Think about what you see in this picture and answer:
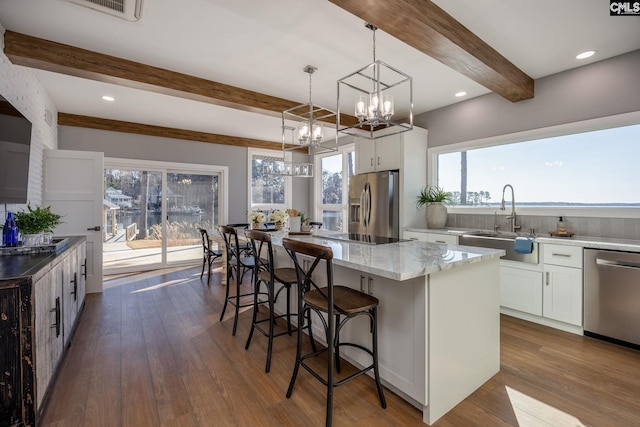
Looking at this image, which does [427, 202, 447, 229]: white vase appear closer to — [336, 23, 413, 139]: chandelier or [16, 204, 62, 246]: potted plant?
[336, 23, 413, 139]: chandelier

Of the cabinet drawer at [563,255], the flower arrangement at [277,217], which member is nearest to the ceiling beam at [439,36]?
the cabinet drawer at [563,255]

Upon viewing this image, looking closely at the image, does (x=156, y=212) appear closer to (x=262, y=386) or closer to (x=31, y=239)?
(x=31, y=239)

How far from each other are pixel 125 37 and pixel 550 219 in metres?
4.66

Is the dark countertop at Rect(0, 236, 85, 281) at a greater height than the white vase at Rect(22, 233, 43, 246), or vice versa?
the white vase at Rect(22, 233, 43, 246)

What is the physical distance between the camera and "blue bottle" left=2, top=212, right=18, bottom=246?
83.7 inches

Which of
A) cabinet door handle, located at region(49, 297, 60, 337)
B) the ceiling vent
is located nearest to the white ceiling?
the ceiling vent

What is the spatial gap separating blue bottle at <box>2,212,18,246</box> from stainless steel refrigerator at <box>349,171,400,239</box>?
3768mm

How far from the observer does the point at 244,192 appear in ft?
21.3

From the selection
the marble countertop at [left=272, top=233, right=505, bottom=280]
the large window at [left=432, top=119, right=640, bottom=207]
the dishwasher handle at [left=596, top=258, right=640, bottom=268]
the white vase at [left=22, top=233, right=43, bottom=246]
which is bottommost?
the dishwasher handle at [left=596, top=258, right=640, bottom=268]

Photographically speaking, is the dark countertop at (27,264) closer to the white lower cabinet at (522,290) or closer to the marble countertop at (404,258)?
the marble countertop at (404,258)

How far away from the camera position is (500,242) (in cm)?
324

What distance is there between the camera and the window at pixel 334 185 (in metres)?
6.23

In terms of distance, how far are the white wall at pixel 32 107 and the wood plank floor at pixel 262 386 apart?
1528 millimetres

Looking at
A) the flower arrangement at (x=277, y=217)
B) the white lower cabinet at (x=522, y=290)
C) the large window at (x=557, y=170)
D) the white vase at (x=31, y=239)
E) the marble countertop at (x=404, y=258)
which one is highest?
the large window at (x=557, y=170)
